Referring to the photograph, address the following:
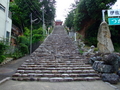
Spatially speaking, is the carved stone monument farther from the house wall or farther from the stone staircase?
the house wall

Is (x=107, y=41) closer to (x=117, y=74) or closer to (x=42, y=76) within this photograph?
(x=117, y=74)

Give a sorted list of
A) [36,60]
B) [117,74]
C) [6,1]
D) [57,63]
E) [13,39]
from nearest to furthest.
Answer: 1. [117,74]
2. [57,63]
3. [36,60]
4. [6,1]
5. [13,39]

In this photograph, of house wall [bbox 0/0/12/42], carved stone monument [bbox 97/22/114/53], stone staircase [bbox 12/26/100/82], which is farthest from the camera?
house wall [bbox 0/0/12/42]

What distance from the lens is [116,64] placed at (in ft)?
17.5

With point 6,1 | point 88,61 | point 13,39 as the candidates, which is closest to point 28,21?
point 13,39

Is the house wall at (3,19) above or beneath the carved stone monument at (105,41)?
above

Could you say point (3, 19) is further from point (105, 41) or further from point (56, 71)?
point (105, 41)

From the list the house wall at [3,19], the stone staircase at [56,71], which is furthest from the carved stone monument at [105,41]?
the house wall at [3,19]

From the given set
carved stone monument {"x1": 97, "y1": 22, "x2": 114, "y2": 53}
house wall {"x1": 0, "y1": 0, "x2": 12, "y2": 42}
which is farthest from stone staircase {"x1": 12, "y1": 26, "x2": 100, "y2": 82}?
house wall {"x1": 0, "y1": 0, "x2": 12, "y2": 42}

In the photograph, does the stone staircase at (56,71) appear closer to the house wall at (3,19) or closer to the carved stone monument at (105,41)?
the carved stone monument at (105,41)

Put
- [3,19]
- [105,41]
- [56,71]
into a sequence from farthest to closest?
1. [3,19]
2. [105,41]
3. [56,71]

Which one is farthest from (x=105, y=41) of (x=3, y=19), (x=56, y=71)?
(x=3, y=19)

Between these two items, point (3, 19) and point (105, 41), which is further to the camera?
point (3, 19)

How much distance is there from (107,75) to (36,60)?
16.4 ft
